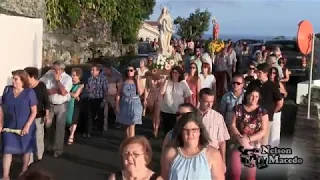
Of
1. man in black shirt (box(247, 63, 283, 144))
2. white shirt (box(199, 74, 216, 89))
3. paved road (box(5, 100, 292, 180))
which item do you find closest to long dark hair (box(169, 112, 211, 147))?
man in black shirt (box(247, 63, 283, 144))

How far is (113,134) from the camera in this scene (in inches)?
523

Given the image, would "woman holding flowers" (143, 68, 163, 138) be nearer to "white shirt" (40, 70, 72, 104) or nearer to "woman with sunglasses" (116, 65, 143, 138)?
"woman with sunglasses" (116, 65, 143, 138)

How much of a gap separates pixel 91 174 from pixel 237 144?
113 inches

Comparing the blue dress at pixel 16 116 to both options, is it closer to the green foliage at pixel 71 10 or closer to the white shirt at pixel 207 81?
the white shirt at pixel 207 81

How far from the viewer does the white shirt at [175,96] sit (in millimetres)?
10742

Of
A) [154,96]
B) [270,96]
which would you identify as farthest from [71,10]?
[270,96]

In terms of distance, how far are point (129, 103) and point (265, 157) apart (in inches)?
134

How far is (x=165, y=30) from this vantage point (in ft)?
61.5

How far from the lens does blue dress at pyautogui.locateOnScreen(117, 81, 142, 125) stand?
1098 cm

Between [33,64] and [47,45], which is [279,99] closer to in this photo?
[33,64]

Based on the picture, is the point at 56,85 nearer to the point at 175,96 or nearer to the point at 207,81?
the point at 175,96

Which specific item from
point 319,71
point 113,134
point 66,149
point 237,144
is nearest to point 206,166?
point 237,144

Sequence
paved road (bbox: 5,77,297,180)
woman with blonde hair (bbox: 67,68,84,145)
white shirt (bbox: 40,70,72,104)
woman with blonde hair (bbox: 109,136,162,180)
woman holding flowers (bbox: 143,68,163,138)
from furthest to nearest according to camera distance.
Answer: woman holding flowers (bbox: 143,68,163,138)
woman with blonde hair (bbox: 67,68,84,145)
white shirt (bbox: 40,70,72,104)
paved road (bbox: 5,77,297,180)
woman with blonde hair (bbox: 109,136,162,180)

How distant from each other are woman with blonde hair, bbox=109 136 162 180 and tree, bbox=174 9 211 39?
49346mm
